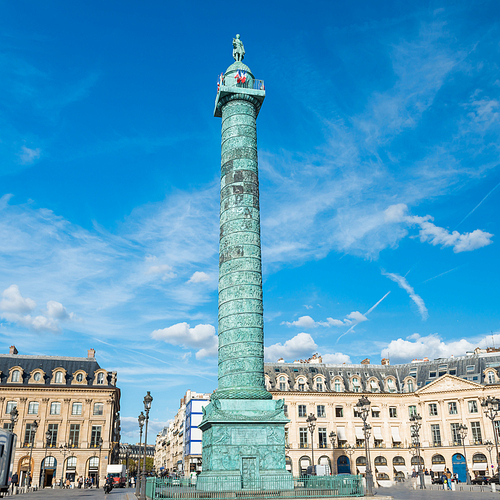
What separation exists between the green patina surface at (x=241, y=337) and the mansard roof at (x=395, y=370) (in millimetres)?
29381

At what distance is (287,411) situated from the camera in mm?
48688

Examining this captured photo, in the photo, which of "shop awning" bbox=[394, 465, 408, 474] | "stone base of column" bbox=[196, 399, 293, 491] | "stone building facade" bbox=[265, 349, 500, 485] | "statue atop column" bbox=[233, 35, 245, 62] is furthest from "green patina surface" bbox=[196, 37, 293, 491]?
"shop awning" bbox=[394, 465, 408, 474]

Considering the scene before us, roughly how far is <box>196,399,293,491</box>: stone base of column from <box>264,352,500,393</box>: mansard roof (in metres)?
29.8

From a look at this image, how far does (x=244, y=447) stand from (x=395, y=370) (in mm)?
37979

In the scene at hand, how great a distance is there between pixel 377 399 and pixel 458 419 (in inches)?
296

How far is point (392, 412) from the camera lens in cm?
5044

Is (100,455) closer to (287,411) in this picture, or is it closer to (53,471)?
(53,471)

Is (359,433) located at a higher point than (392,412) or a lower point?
lower

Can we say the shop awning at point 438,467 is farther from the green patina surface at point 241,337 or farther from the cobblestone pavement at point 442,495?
the green patina surface at point 241,337

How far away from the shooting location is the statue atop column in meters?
28.4

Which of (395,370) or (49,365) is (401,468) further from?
(49,365)

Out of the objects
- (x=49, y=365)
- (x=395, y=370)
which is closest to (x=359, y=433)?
(x=395, y=370)

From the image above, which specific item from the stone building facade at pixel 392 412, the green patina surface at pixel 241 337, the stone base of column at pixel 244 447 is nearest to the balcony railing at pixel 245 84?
the green patina surface at pixel 241 337

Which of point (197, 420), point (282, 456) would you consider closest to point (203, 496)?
point (282, 456)
